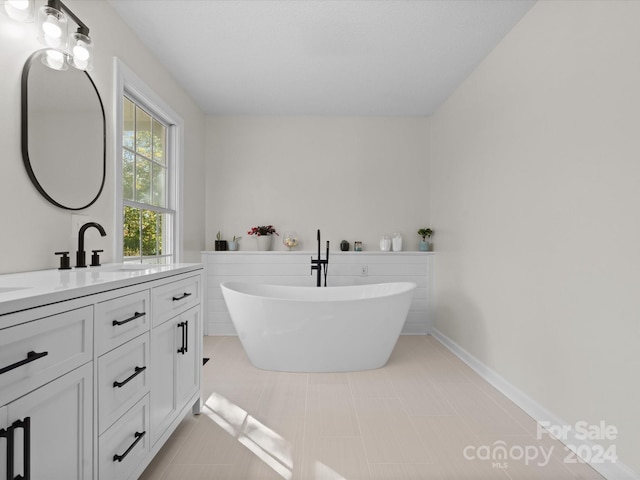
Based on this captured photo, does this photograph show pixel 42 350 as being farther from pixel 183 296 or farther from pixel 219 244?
pixel 219 244

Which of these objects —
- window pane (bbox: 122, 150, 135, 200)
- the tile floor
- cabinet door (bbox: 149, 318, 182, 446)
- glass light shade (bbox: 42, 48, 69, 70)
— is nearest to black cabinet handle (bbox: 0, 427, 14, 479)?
cabinet door (bbox: 149, 318, 182, 446)

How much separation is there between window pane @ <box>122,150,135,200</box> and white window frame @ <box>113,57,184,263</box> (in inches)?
9.0

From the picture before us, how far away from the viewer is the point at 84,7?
7.24 ft

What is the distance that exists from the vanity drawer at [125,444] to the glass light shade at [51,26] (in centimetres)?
159

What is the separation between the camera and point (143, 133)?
3146 mm

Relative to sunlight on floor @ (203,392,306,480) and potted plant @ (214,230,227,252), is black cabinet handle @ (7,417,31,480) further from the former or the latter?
potted plant @ (214,230,227,252)

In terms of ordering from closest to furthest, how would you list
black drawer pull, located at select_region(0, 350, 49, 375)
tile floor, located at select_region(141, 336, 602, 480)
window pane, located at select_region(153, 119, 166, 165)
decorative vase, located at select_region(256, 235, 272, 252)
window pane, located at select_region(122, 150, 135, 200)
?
1. black drawer pull, located at select_region(0, 350, 49, 375)
2. tile floor, located at select_region(141, 336, 602, 480)
3. window pane, located at select_region(122, 150, 135, 200)
4. window pane, located at select_region(153, 119, 166, 165)
5. decorative vase, located at select_region(256, 235, 272, 252)

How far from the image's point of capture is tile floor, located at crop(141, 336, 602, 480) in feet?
6.04

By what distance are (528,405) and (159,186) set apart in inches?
126

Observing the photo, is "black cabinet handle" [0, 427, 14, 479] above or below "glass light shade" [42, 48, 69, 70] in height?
below

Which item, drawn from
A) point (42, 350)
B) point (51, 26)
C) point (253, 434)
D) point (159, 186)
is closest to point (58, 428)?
point (42, 350)

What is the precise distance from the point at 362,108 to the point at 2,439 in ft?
13.6

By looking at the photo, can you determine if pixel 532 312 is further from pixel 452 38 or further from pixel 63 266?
pixel 63 266

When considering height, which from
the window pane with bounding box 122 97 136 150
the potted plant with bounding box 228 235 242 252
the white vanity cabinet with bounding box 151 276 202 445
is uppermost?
the window pane with bounding box 122 97 136 150
